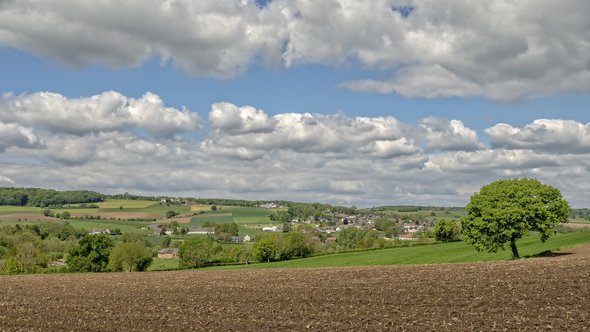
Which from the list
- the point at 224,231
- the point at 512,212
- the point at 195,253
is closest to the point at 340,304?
the point at 512,212

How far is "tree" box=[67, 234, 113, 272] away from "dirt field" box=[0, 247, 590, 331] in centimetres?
5032

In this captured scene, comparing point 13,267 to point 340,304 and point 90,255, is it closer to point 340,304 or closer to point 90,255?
point 90,255

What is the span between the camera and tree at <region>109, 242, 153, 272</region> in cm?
10619

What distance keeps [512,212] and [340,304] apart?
35666 mm

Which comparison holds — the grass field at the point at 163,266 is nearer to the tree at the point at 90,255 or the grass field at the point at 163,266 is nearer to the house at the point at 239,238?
the tree at the point at 90,255

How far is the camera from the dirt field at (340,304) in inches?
1067

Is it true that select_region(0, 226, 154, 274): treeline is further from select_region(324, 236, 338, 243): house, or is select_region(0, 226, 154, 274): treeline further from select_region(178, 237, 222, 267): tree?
select_region(324, 236, 338, 243): house

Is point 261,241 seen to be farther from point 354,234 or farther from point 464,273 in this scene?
point 464,273

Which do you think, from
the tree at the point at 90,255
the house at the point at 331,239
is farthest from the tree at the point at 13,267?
the house at the point at 331,239

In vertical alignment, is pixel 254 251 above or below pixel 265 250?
below

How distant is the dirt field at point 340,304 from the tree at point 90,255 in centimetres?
5032

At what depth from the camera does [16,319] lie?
1292 inches

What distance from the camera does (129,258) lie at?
107 metres

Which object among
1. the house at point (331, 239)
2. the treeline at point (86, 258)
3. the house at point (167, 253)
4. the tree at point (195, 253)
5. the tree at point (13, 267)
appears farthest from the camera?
the house at point (331, 239)
